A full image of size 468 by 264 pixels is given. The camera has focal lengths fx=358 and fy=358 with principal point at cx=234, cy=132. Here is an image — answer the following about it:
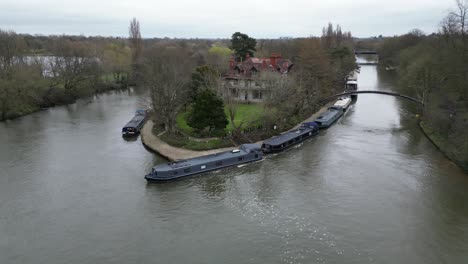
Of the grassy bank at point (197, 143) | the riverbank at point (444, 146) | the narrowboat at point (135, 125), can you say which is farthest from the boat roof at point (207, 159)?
the riverbank at point (444, 146)

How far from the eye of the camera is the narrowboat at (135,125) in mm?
42531

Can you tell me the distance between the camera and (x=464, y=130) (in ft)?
108

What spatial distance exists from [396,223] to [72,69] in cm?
Answer: 6342

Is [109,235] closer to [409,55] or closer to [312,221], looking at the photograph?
[312,221]

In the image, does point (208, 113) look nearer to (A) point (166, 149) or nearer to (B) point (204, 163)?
(A) point (166, 149)

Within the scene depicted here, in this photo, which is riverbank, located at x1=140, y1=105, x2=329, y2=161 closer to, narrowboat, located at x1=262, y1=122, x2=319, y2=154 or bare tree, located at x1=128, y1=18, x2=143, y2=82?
narrowboat, located at x1=262, y1=122, x2=319, y2=154

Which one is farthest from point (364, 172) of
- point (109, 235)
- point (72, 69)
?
point (72, 69)

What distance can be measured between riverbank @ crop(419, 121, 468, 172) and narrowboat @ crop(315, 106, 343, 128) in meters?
10.7

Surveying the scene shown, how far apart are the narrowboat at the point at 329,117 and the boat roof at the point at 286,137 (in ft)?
13.8

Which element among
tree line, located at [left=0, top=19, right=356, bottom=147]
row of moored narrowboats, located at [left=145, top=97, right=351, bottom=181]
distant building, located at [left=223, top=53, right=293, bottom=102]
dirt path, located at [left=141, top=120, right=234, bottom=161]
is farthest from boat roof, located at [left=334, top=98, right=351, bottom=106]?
dirt path, located at [left=141, top=120, right=234, bottom=161]

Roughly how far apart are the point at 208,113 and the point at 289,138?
30.0ft

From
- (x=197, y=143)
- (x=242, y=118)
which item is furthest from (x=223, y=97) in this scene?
(x=242, y=118)

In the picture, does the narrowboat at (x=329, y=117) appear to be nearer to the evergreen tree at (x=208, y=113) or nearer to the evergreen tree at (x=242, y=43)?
the evergreen tree at (x=208, y=113)

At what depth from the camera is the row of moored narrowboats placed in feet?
98.4
